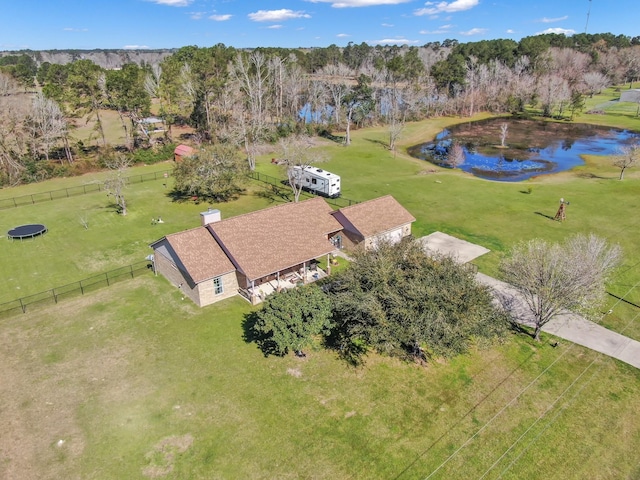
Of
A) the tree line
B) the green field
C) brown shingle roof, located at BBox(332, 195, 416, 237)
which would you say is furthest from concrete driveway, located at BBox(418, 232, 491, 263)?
the tree line

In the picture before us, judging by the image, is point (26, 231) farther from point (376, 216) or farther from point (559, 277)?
point (559, 277)

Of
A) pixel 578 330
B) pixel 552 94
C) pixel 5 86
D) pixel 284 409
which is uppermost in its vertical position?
pixel 5 86

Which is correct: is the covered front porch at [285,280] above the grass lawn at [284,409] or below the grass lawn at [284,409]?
above

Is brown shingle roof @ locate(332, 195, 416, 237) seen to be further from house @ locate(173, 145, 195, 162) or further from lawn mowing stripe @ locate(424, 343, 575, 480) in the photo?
house @ locate(173, 145, 195, 162)

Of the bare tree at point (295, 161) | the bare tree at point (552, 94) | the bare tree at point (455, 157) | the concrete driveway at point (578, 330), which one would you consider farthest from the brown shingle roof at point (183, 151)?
the bare tree at point (552, 94)

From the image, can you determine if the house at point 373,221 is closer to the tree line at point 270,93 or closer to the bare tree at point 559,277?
the bare tree at point 559,277

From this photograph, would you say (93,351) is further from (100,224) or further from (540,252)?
(540,252)

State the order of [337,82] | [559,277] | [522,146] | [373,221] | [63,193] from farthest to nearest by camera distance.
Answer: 1. [337,82]
2. [522,146]
3. [63,193]
4. [373,221]
5. [559,277]

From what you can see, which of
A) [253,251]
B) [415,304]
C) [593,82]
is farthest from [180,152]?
[593,82]
